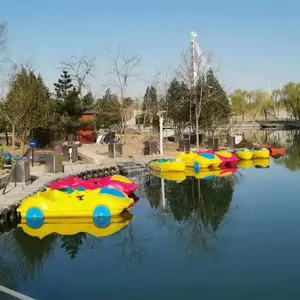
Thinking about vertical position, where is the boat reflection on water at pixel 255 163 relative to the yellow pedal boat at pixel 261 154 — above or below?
below

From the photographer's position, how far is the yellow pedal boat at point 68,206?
33.7 feet

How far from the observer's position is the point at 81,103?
88.7ft

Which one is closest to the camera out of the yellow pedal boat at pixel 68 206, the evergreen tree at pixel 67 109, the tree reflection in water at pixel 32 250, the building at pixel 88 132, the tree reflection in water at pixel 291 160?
the tree reflection in water at pixel 32 250

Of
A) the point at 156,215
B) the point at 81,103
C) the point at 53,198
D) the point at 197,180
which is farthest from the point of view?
the point at 81,103

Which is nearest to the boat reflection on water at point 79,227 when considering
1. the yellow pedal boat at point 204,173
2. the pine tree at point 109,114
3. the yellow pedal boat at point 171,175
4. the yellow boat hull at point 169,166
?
the yellow pedal boat at point 171,175

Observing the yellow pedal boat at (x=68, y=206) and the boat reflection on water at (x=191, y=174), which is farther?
the boat reflection on water at (x=191, y=174)

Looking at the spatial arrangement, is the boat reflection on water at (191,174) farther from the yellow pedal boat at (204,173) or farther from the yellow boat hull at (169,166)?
the yellow boat hull at (169,166)

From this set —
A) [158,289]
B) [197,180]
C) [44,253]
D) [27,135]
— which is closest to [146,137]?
[27,135]

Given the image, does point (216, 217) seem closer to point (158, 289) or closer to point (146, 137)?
point (158, 289)

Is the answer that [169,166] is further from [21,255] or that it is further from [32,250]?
[21,255]

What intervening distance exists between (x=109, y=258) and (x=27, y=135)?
16618 millimetres

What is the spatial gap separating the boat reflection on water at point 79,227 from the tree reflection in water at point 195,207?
1086mm

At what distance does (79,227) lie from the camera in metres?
10.0

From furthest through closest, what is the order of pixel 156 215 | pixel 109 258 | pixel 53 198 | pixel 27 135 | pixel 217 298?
pixel 27 135 < pixel 156 215 < pixel 53 198 < pixel 109 258 < pixel 217 298
